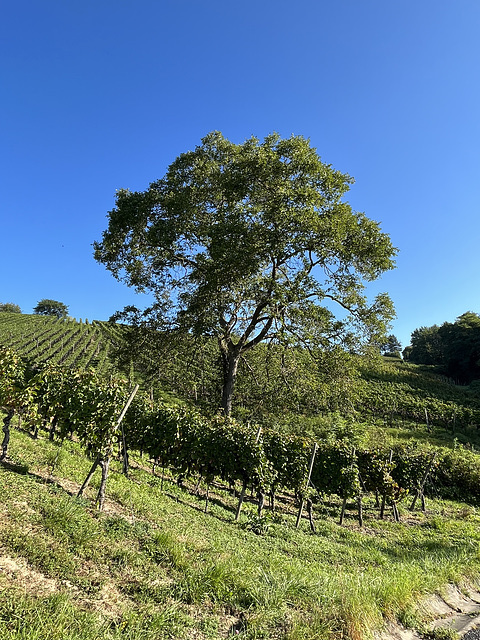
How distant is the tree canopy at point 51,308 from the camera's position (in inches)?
5098

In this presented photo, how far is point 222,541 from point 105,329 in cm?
7037

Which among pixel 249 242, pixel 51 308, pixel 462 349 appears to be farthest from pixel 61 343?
pixel 51 308

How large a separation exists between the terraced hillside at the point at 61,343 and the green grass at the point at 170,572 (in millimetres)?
33420

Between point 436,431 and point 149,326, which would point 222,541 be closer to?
point 149,326

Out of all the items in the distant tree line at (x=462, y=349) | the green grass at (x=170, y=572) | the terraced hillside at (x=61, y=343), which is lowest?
the green grass at (x=170, y=572)

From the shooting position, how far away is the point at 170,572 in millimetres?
4605

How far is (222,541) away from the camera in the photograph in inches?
251

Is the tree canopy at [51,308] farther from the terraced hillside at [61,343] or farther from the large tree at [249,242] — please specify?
the large tree at [249,242]

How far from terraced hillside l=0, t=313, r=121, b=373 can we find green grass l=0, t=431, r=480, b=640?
33.4 meters

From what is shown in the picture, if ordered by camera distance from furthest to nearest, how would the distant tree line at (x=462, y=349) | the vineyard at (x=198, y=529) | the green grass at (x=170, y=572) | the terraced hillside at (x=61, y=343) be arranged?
the distant tree line at (x=462, y=349)
the terraced hillside at (x=61, y=343)
the vineyard at (x=198, y=529)
the green grass at (x=170, y=572)

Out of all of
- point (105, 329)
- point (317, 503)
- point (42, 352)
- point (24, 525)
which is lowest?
point (317, 503)

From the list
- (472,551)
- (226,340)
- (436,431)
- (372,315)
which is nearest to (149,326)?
(226,340)

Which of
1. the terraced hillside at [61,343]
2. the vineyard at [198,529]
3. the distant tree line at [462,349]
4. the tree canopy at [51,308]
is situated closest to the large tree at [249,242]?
the vineyard at [198,529]

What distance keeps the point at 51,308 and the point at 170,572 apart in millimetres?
145552
